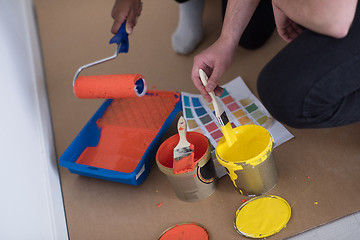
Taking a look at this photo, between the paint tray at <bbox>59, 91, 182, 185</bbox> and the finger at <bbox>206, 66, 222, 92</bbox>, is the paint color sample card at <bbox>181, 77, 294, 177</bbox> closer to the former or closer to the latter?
the paint tray at <bbox>59, 91, 182, 185</bbox>

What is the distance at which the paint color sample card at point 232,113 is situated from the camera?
1.11 m

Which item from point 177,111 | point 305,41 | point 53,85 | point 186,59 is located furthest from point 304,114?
point 53,85

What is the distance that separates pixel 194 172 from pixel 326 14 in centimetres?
43

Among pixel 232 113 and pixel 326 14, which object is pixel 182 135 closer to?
pixel 232 113

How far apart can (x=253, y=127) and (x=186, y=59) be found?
2.05 ft

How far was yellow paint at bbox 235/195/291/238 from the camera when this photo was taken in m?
0.87

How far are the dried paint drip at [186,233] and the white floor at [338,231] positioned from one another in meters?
0.20

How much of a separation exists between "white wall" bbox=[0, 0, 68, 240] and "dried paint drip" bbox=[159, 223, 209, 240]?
28 centimetres

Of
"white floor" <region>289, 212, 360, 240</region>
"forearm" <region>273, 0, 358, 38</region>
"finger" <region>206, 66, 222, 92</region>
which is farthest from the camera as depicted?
"finger" <region>206, 66, 222, 92</region>

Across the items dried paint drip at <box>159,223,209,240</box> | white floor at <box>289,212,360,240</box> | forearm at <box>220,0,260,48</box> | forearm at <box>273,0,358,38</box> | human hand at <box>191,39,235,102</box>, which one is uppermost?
forearm at <box>273,0,358,38</box>

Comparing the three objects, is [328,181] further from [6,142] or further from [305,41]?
[6,142]

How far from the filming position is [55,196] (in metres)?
1.13

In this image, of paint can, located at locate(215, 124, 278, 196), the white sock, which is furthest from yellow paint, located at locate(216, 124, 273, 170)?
the white sock

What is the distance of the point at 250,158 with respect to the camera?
912mm
